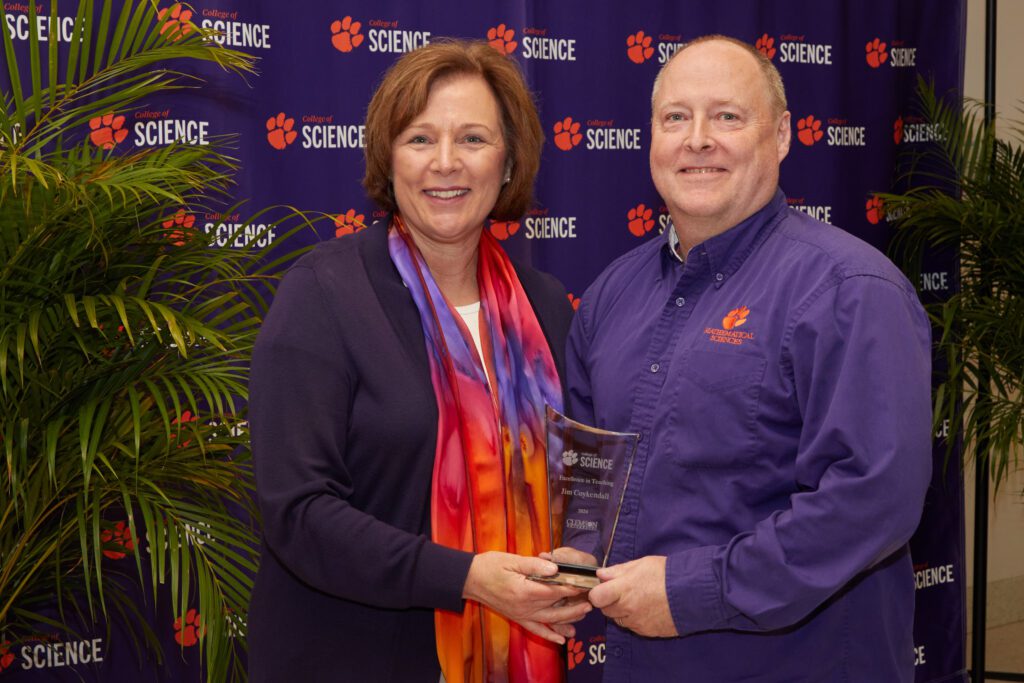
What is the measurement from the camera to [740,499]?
1.86 m

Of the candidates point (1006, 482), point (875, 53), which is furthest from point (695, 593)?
point (1006, 482)

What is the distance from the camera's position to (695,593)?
1786 mm

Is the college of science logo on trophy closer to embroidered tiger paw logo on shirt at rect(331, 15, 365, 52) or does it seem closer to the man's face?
the man's face

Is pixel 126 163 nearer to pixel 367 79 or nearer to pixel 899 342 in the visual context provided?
pixel 367 79

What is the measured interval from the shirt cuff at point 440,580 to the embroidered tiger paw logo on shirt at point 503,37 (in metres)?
2.35

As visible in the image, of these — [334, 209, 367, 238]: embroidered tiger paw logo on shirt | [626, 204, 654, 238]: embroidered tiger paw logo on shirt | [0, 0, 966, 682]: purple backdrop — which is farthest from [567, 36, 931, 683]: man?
[626, 204, 654, 238]: embroidered tiger paw logo on shirt

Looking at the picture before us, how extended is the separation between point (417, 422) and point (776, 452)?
0.65 meters

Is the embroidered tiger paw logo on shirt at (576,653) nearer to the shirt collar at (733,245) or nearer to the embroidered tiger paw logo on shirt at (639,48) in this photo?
the embroidered tiger paw logo on shirt at (639,48)

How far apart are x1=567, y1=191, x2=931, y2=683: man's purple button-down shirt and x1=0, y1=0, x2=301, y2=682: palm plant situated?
934 millimetres

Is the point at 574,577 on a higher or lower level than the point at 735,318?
lower

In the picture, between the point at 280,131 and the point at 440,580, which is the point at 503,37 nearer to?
the point at 280,131

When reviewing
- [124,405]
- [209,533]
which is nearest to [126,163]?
[124,405]

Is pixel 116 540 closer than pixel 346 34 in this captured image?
Yes

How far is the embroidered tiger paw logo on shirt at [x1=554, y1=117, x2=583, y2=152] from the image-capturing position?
4035 mm
